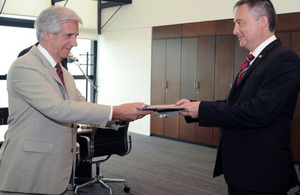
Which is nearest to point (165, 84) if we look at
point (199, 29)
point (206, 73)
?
point (206, 73)

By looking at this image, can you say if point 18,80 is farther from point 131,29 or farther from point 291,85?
point 131,29

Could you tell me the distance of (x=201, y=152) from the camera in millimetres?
6488

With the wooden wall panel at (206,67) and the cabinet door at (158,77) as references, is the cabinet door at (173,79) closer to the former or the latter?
the cabinet door at (158,77)

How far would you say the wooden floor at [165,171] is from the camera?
4359 millimetres

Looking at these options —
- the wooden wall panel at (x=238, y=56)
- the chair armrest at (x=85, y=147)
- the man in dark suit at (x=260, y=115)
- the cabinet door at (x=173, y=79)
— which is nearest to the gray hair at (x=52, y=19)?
the man in dark suit at (x=260, y=115)

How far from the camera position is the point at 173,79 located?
7.51m

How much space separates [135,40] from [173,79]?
5.28 feet

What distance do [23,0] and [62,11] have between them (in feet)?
22.2

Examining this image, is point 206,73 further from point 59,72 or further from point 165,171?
point 59,72

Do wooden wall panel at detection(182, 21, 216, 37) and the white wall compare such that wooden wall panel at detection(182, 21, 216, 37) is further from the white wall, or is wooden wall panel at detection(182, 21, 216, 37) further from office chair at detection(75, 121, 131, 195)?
office chair at detection(75, 121, 131, 195)

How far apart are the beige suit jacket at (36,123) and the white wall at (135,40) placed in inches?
208

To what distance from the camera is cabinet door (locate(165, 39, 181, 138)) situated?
292 inches

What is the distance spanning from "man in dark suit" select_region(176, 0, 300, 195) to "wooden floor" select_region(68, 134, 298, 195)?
103 inches

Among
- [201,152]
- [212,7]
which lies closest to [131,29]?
[212,7]
